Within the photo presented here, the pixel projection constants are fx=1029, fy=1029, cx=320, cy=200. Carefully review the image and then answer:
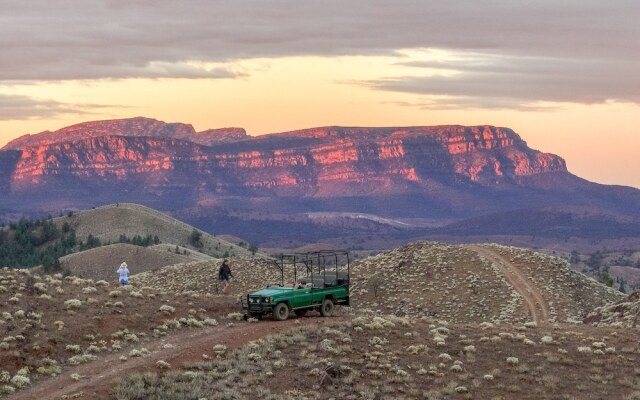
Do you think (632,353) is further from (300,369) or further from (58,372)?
(58,372)

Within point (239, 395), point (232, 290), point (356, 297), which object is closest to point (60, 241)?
point (232, 290)

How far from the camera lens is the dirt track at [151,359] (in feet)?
102

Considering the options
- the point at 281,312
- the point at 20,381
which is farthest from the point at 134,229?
the point at 20,381

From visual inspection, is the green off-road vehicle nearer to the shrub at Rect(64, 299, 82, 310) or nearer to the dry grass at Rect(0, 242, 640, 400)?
the dry grass at Rect(0, 242, 640, 400)

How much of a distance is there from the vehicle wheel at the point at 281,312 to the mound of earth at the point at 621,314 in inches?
724

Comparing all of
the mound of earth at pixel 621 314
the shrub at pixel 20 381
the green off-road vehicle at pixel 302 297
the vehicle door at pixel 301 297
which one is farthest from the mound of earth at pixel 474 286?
the shrub at pixel 20 381

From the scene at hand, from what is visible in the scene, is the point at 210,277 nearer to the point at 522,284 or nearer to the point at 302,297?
the point at 522,284

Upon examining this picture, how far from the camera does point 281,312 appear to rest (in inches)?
1607

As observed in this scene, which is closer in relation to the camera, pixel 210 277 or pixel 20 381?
pixel 20 381

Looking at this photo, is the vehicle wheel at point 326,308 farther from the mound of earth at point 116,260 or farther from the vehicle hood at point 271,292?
the mound of earth at point 116,260

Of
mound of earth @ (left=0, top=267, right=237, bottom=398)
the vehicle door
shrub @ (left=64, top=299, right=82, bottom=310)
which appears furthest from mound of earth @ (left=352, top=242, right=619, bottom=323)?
shrub @ (left=64, top=299, right=82, bottom=310)

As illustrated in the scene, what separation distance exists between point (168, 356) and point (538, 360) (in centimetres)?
1350

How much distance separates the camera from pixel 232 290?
8594 centimetres

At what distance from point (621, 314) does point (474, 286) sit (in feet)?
66.6
